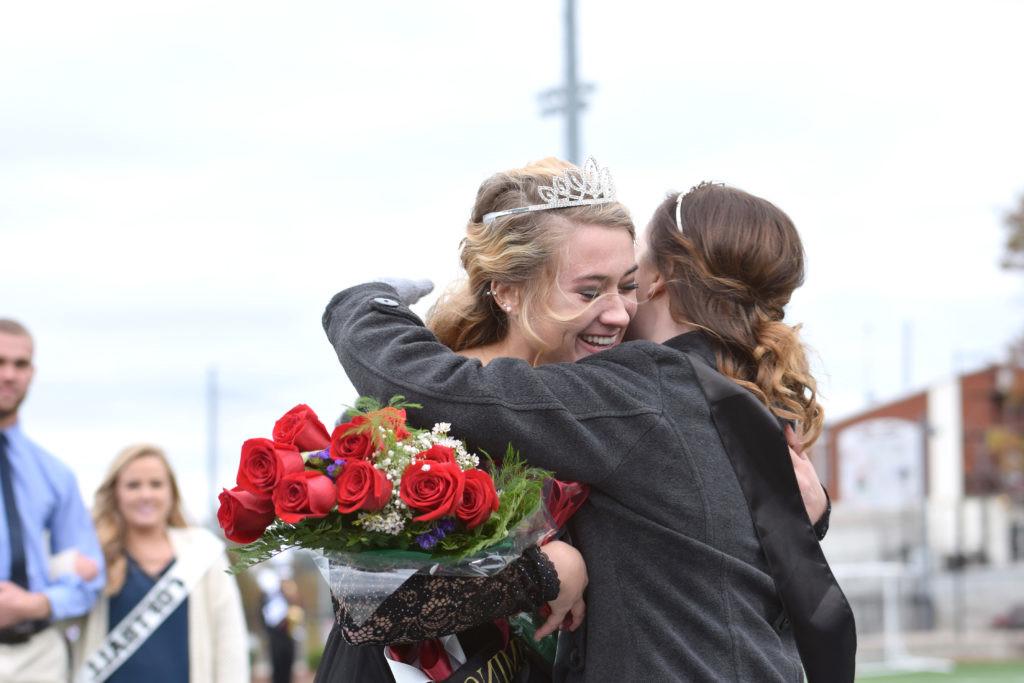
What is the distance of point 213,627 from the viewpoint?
616 cm

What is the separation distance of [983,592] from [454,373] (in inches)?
1485

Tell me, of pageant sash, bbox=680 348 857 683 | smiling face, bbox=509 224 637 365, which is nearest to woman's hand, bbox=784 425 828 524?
pageant sash, bbox=680 348 857 683

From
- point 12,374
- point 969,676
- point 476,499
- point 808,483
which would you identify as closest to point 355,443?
point 476,499

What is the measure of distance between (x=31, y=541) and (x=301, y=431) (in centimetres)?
332

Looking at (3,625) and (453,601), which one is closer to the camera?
(453,601)

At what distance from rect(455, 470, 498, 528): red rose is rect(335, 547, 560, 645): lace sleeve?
0.51 feet

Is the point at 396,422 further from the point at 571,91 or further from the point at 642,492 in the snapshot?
the point at 571,91

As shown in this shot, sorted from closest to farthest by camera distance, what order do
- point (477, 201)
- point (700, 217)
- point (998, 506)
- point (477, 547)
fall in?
1. point (477, 547)
2. point (700, 217)
3. point (477, 201)
4. point (998, 506)

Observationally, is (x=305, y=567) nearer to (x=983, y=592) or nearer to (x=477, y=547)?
(x=983, y=592)

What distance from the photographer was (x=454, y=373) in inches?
114

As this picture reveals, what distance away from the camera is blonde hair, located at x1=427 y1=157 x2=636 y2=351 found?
3221 millimetres

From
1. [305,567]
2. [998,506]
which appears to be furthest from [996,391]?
[305,567]

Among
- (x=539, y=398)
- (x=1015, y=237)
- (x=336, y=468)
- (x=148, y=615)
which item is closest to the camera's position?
(x=336, y=468)

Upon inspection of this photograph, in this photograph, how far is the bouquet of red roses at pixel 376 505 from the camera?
265cm
